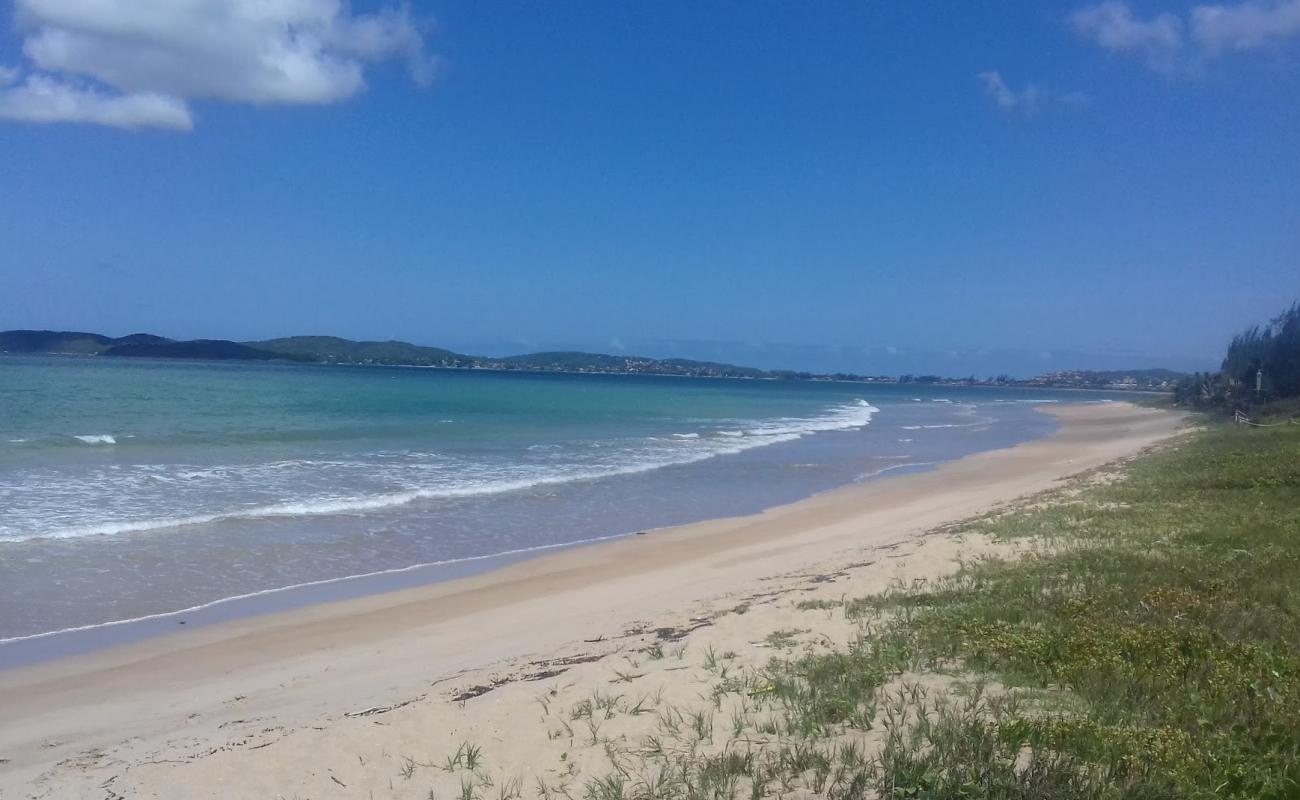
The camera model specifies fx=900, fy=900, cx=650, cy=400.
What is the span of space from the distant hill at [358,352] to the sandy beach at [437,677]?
512 feet

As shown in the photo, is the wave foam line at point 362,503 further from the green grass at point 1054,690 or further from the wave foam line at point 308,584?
the green grass at point 1054,690

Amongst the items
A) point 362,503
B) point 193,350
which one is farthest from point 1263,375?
point 193,350

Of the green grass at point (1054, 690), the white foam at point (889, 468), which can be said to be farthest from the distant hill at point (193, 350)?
the green grass at point (1054, 690)

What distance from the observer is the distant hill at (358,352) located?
520ft

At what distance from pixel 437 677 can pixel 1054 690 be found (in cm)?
489

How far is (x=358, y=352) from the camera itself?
16600 centimetres

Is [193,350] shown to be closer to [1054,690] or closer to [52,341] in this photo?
[52,341]

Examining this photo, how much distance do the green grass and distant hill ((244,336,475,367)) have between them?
16150 centimetres

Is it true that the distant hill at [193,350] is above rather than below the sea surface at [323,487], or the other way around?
above

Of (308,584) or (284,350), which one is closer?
(308,584)

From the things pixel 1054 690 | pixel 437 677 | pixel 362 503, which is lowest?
pixel 362 503

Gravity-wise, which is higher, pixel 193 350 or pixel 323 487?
pixel 193 350

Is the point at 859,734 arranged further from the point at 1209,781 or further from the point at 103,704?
the point at 103,704

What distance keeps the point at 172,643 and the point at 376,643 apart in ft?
6.79
